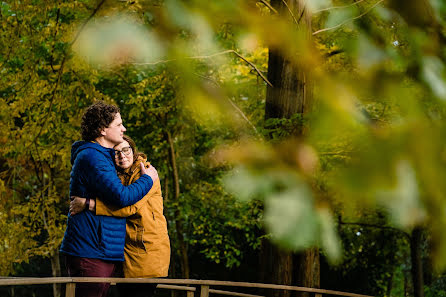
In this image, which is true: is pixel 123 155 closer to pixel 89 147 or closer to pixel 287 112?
pixel 89 147

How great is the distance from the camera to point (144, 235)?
11.1 ft

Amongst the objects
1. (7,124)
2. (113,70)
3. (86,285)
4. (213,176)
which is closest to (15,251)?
(7,124)

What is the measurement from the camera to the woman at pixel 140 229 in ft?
11.1

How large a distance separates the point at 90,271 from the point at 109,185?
0.48m

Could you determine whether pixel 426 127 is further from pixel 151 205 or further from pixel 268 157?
pixel 151 205

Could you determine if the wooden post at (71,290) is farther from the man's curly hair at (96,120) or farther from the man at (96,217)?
the man's curly hair at (96,120)

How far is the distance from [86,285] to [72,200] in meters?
0.47

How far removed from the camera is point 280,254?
20.6 ft

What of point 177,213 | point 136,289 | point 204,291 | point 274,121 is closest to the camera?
point 136,289

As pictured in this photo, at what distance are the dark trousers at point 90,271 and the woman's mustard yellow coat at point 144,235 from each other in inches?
5.2

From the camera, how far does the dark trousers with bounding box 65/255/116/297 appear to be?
3299 mm

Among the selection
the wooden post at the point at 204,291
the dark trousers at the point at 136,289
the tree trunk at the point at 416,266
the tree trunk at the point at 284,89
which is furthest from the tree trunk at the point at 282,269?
the tree trunk at the point at 416,266

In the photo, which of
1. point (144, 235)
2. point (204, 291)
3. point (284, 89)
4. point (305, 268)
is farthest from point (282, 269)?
point (144, 235)

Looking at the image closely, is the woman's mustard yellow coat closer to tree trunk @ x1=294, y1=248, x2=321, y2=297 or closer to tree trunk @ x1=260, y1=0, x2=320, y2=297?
tree trunk @ x1=260, y1=0, x2=320, y2=297
